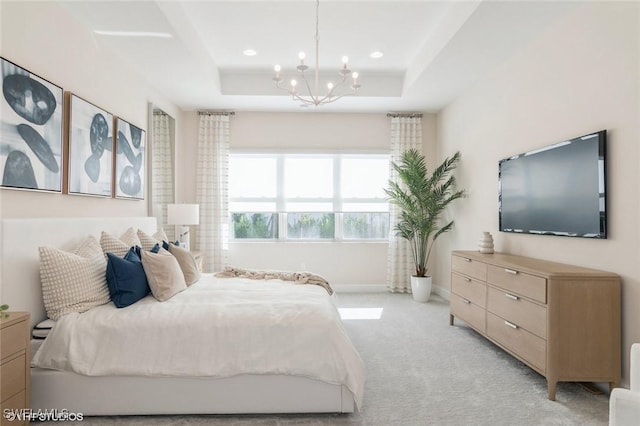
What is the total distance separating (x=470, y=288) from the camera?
3760 mm

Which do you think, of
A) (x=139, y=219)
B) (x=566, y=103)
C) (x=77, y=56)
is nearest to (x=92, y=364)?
(x=139, y=219)

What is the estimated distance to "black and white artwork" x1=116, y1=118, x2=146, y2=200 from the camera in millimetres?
3805

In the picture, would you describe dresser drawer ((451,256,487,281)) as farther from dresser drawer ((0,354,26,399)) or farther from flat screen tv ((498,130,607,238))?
dresser drawer ((0,354,26,399))

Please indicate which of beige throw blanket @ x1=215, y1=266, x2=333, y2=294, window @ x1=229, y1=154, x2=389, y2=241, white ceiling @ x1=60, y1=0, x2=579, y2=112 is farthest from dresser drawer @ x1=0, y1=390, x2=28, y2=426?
window @ x1=229, y1=154, x2=389, y2=241

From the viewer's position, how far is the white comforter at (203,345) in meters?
2.21

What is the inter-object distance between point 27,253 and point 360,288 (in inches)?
175

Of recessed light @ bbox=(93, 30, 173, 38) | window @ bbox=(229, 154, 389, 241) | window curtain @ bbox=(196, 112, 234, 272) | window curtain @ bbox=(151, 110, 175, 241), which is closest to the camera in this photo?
recessed light @ bbox=(93, 30, 173, 38)

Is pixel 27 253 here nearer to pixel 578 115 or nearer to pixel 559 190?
pixel 559 190

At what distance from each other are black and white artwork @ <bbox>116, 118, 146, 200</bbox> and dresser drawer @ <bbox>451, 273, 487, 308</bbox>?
3568mm

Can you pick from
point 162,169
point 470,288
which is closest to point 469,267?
point 470,288

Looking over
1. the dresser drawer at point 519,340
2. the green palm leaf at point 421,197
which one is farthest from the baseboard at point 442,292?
the dresser drawer at point 519,340

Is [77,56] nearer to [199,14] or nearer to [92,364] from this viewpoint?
[199,14]

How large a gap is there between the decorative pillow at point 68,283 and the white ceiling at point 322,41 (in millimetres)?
1855

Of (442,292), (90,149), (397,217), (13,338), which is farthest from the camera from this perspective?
(397,217)
